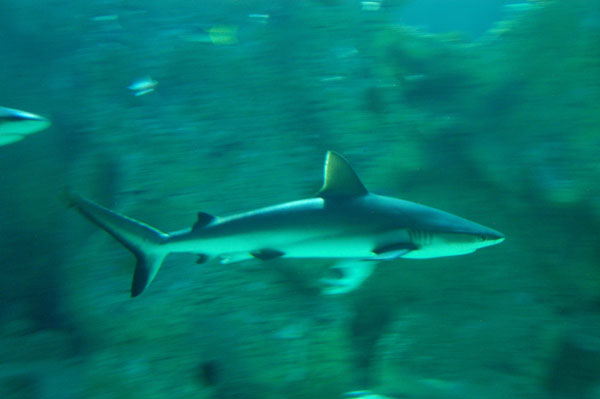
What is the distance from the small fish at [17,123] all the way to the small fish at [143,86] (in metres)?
2.37

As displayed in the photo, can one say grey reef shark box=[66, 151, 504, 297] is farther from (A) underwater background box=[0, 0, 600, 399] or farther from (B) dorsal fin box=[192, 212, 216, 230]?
(A) underwater background box=[0, 0, 600, 399]

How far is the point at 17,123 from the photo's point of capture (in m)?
4.11

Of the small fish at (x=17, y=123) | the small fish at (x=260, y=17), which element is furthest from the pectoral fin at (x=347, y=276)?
the small fish at (x=260, y=17)

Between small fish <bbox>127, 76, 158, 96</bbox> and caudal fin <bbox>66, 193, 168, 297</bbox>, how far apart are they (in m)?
3.45

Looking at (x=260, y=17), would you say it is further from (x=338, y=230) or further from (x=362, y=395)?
(x=362, y=395)

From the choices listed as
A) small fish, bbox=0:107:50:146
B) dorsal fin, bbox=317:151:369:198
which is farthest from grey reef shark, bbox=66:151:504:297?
small fish, bbox=0:107:50:146

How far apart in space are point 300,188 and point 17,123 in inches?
111

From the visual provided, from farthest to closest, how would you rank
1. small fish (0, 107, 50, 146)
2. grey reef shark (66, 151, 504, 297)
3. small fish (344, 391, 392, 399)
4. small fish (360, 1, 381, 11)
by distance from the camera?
small fish (360, 1, 381, 11), small fish (0, 107, 50, 146), small fish (344, 391, 392, 399), grey reef shark (66, 151, 504, 297)

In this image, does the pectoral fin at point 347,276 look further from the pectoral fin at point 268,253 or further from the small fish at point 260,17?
the small fish at point 260,17

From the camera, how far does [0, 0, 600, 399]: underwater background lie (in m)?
3.95

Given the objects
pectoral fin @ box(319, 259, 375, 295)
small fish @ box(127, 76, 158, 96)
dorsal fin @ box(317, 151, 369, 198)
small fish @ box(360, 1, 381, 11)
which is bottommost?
pectoral fin @ box(319, 259, 375, 295)

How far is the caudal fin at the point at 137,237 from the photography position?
133 inches

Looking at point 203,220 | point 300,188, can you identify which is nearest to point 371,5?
point 300,188

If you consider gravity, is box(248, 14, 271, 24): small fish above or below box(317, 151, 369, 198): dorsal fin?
above
